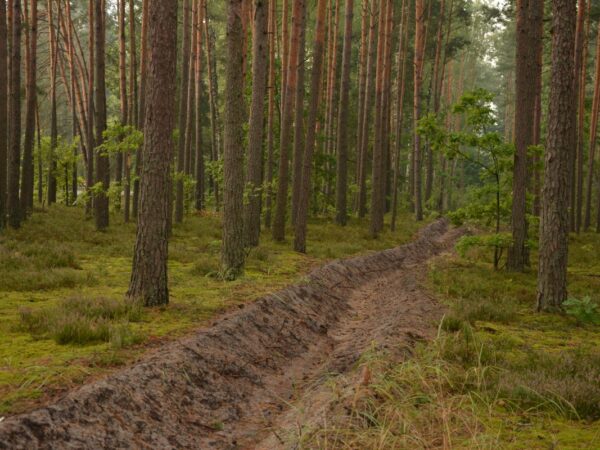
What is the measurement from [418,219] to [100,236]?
20175 millimetres

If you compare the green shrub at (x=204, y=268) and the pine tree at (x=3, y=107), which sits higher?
the pine tree at (x=3, y=107)

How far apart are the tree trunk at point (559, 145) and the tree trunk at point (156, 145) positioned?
5898 millimetres

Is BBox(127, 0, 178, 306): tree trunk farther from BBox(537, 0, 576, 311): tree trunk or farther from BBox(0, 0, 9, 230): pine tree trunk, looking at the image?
BBox(0, 0, 9, 230): pine tree trunk

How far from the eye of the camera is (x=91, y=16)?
21641 millimetres

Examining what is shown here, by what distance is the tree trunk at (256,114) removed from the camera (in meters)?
13.1

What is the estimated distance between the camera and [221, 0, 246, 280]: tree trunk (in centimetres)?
1008

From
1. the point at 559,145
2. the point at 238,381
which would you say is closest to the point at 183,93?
the point at 559,145

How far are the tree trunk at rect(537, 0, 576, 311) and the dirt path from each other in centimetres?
211

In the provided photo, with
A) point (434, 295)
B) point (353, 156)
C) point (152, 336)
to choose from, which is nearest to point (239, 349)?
point (152, 336)

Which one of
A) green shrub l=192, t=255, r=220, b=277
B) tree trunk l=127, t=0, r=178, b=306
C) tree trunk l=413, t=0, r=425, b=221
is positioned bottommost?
green shrub l=192, t=255, r=220, b=277

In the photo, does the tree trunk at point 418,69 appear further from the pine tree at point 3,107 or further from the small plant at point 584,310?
the small plant at point 584,310

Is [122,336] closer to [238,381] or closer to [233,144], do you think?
[238,381]

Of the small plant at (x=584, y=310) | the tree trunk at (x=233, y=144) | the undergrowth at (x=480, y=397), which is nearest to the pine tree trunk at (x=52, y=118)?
the tree trunk at (x=233, y=144)

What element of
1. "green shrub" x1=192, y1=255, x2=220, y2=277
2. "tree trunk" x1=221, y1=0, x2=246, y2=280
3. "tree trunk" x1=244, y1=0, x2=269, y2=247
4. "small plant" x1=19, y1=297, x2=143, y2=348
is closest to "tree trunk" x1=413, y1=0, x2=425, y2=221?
"tree trunk" x1=244, y1=0, x2=269, y2=247
